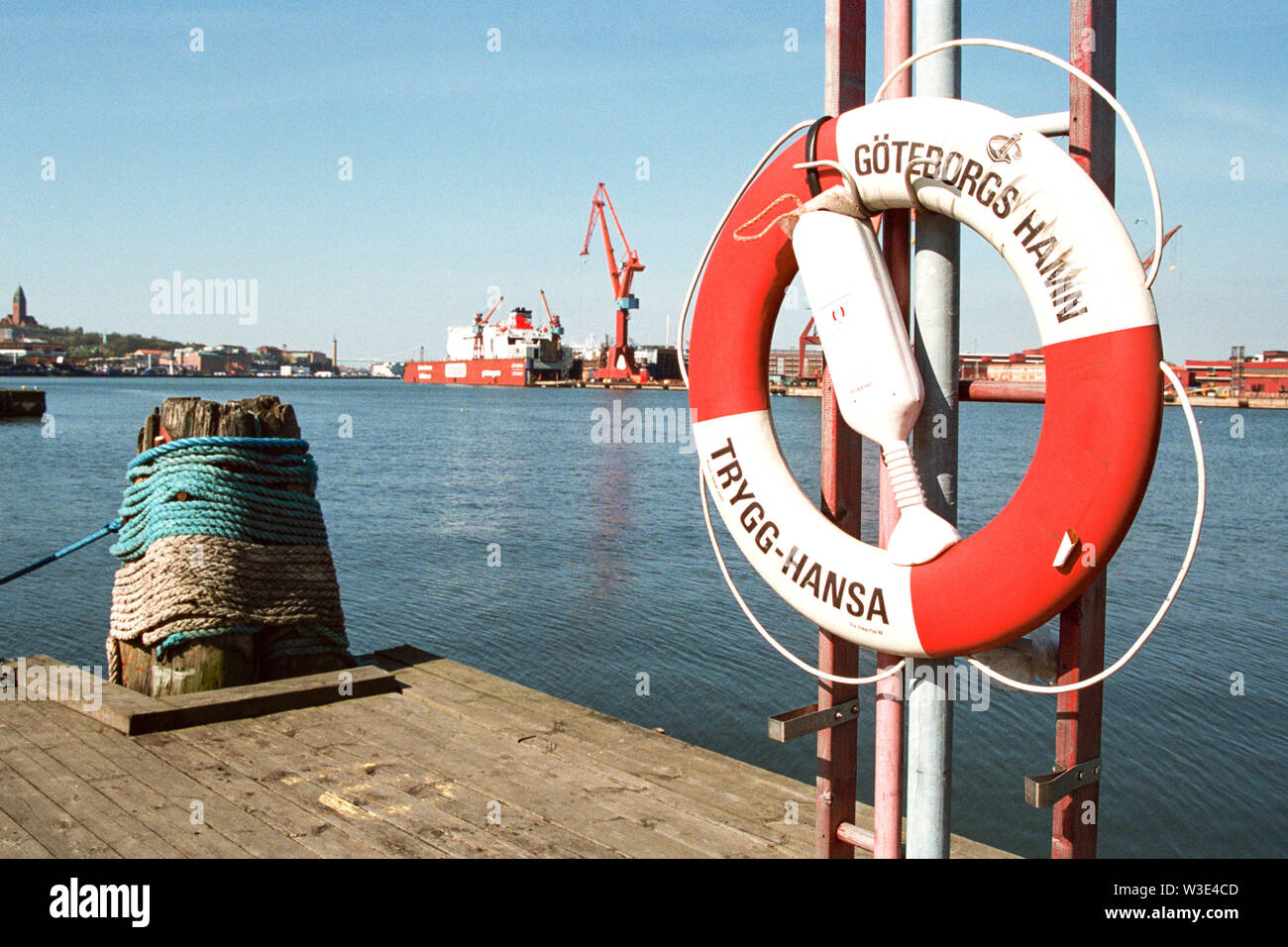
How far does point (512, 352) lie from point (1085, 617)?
65306mm

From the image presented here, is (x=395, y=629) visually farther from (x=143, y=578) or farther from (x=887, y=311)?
(x=887, y=311)

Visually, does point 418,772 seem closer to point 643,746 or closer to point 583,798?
point 583,798

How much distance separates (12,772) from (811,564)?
174cm

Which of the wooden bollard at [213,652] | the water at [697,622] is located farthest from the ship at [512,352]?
the wooden bollard at [213,652]

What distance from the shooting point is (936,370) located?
1.64 m

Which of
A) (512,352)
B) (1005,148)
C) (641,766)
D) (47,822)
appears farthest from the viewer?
(512,352)

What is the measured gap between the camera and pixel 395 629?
625 centimetres

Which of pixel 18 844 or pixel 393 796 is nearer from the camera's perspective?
pixel 18 844

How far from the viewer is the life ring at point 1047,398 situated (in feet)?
4.63

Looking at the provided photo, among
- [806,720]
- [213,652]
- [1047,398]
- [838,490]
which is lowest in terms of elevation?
[213,652]
